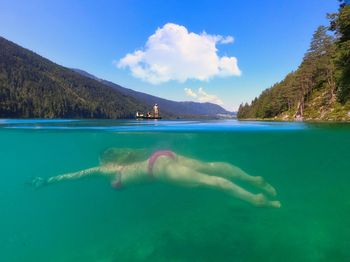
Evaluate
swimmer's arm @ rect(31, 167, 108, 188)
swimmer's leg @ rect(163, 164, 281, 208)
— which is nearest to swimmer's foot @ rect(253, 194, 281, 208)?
swimmer's leg @ rect(163, 164, 281, 208)

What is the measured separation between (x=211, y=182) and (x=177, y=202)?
1021cm

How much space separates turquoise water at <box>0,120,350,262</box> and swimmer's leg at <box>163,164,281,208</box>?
5.63 ft

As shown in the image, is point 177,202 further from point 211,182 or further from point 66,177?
point 66,177

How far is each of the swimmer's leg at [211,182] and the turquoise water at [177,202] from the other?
1716 millimetres

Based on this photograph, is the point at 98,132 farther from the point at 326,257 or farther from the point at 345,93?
the point at 345,93

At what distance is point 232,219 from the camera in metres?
13.5

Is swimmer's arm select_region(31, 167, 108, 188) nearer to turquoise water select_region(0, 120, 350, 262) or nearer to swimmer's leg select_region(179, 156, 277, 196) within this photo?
turquoise water select_region(0, 120, 350, 262)

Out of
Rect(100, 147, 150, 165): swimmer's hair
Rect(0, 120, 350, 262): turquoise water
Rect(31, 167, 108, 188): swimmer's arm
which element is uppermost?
Rect(100, 147, 150, 165): swimmer's hair

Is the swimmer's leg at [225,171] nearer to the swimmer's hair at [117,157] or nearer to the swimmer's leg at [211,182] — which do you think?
the swimmer's leg at [211,182]

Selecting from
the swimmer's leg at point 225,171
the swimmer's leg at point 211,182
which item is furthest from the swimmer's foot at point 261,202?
the swimmer's leg at point 225,171

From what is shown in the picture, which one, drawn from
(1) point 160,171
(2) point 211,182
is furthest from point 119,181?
(2) point 211,182

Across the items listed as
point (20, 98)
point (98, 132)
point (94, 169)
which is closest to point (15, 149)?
point (98, 132)

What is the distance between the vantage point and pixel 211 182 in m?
9.77

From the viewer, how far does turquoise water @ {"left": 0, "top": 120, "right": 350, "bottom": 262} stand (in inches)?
391
